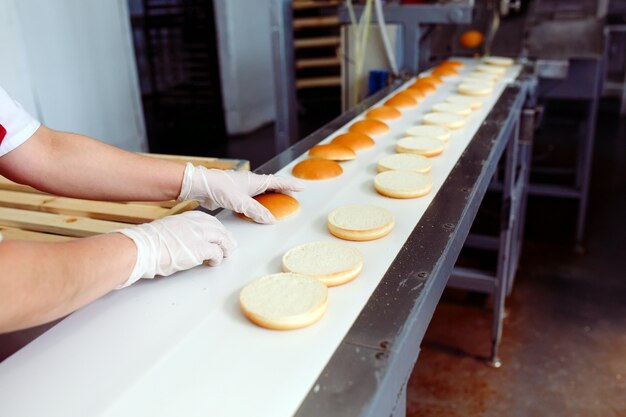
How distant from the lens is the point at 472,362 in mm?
2498

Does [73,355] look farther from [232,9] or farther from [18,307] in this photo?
[232,9]

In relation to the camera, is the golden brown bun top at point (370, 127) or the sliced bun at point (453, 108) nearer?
the golden brown bun top at point (370, 127)

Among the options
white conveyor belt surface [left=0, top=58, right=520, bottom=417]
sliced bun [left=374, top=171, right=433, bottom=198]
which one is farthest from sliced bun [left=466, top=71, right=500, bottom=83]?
white conveyor belt surface [left=0, top=58, right=520, bottom=417]

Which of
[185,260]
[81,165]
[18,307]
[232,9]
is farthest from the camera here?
[232,9]

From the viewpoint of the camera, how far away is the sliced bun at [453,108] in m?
2.09

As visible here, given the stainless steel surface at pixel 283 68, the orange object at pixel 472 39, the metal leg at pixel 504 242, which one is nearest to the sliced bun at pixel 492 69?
the metal leg at pixel 504 242

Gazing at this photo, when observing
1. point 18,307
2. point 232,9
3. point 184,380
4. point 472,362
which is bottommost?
point 472,362

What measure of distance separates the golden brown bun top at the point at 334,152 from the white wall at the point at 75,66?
2.77 m

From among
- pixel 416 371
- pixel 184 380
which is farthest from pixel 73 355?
pixel 416 371

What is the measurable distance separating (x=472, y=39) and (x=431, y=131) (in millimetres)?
2070

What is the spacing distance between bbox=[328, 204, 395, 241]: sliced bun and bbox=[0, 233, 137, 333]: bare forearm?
0.45m

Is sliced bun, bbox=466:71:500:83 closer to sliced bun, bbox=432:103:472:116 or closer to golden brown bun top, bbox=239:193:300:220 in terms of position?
sliced bun, bbox=432:103:472:116

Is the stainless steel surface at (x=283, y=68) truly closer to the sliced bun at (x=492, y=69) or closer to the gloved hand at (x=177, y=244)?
the sliced bun at (x=492, y=69)

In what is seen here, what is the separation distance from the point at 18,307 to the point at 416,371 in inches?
77.3
